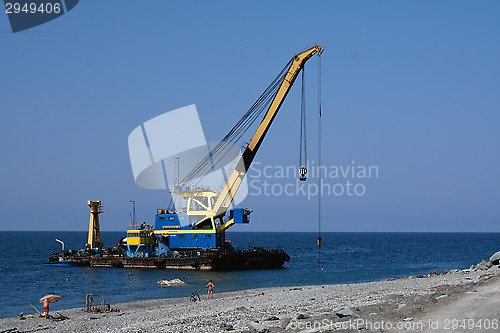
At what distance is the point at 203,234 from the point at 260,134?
1290 cm

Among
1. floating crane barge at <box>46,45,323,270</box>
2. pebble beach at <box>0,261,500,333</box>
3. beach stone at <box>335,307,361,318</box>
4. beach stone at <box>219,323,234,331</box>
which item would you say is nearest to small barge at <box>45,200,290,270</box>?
floating crane barge at <box>46,45,323,270</box>

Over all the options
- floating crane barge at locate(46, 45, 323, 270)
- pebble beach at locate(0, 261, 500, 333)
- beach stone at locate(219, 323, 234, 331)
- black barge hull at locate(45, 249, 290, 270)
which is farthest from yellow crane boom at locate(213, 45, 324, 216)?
beach stone at locate(219, 323, 234, 331)

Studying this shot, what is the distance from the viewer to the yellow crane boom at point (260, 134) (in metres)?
64.1

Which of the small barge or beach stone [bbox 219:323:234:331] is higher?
the small barge

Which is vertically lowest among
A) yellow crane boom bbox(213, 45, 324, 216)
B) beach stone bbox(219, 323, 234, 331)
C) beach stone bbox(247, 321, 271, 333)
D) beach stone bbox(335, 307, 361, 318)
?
beach stone bbox(219, 323, 234, 331)

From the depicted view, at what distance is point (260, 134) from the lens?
66812mm

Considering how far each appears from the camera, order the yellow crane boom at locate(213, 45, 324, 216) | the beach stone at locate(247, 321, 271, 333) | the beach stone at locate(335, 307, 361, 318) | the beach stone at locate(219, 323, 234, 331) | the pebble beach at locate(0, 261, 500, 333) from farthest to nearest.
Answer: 1. the yellow crane boom at locate(213, 45, 324, 216)
2. the beach stone at locate(219, 323, 234, 331)
3. the beach stone at locate(335, 307, 361, 318)
4. the beach stone at locate(247, 321, 271, 333)
5. the pebble beach at locate(0, 261, 500, 333)

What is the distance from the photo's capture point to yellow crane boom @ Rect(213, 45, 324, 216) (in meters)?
64.1

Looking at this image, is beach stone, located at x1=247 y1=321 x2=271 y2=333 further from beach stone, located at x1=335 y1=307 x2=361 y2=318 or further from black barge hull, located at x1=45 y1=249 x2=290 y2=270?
black barge hull, located at x1=45 y1=249 x2=290 y2=270

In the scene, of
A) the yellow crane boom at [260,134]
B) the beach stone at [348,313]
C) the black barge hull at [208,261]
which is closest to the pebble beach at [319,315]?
the beach stone at [348,313]

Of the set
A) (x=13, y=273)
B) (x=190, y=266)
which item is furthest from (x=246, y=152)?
(x=13, y=273)

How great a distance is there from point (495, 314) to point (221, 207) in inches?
2090

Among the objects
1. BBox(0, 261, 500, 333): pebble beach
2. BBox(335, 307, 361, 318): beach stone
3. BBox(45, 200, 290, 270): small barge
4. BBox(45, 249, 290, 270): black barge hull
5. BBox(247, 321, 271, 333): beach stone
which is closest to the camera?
BBox(0, 261, 500, 333): pebble beach

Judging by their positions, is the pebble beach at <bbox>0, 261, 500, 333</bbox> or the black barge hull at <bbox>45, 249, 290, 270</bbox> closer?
the pebble beach at <bbox>0, 261, 500, 333</bbox>
